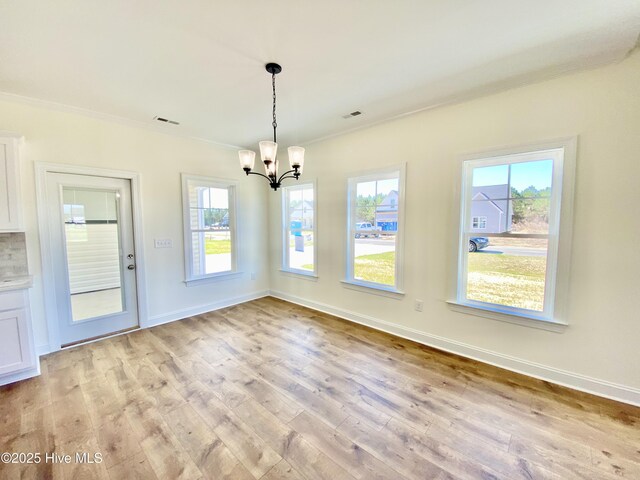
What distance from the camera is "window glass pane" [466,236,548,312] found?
2.44 meters

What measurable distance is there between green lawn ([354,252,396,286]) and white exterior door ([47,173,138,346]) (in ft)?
10.4

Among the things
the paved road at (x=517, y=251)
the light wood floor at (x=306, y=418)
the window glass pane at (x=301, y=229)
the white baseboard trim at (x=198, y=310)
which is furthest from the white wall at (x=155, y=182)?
the paved road at (x=517, y=251)

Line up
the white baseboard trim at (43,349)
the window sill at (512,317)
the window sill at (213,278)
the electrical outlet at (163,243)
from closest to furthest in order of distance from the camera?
the window sill at (512,317), the white baseboard trim at (43,349), the electrical outlet at (163,243), the window sill at (213,278)

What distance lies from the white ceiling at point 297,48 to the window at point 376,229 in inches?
39.3

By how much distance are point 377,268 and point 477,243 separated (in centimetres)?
128

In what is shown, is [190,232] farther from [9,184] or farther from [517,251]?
[517,251]

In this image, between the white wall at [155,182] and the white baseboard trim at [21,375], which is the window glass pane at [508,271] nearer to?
the white wall at [155,182]

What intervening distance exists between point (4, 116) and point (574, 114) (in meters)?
5.46

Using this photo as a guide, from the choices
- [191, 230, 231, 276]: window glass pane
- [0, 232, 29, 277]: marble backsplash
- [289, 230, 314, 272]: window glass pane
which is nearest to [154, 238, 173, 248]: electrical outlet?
[191, 230, 231, 276]: window glass pane

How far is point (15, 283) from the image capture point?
2367mm

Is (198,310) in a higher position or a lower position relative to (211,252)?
lower

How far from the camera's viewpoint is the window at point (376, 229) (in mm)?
3289

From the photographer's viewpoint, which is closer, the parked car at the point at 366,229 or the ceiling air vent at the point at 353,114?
the ceiling air vent at the point at 353,114

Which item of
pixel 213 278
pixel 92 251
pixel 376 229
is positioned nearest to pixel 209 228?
pixel 213 278
